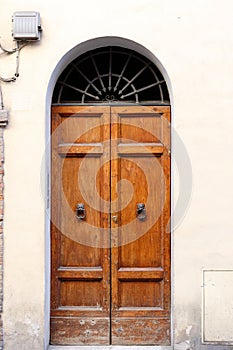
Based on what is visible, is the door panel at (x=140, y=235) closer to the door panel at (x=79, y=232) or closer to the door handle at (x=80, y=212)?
the door panel at (x=79, y=232)

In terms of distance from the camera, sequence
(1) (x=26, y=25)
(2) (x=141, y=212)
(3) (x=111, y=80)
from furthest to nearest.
Answer: (3) (x=111, y=80) → (2) (x=141, y=212) → (1) (x=26, y=25)

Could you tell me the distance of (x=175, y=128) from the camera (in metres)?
5.95

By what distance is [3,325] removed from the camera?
588 cm

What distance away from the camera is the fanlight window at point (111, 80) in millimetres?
6270

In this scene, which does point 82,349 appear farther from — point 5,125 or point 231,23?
point 231,23

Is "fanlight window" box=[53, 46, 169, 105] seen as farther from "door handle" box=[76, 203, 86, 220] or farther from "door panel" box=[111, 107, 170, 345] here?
"door handle" box=[76, 203, 86, 220]

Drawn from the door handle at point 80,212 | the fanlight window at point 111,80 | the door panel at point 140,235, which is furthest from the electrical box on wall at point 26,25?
the door handle at point 80,212

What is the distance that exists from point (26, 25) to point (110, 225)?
2345 mm

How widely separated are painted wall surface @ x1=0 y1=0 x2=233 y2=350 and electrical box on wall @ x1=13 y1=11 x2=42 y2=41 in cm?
12

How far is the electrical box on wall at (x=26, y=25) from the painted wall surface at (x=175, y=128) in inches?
4.6

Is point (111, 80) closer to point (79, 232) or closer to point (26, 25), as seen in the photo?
point (26, 25)

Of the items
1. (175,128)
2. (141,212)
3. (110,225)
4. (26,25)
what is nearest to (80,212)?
(110,225)

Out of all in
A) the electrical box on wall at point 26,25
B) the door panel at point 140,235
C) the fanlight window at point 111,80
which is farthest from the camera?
the fanlight window at point 111,80

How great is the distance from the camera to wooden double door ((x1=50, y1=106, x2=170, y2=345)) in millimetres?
6137
